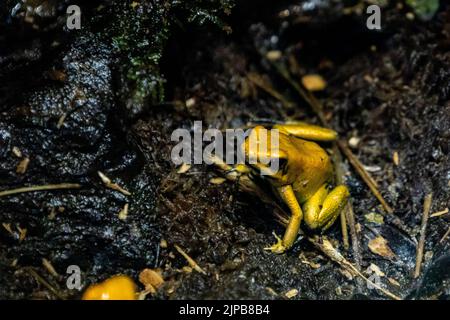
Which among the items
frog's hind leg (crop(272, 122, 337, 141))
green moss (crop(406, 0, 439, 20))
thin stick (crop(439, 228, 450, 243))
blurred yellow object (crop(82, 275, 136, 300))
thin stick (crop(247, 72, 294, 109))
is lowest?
blurred yellow object (crop(82, 275, 136, 300))

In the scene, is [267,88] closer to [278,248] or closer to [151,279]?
[278,248]

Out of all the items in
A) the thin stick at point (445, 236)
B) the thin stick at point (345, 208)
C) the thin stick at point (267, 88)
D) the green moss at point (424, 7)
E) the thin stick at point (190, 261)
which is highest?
the green moss at point (424, 7)

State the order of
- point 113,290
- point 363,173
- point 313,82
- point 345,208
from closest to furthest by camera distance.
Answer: point 113,290 < point 345,208 < point 363,173 < point 313,82

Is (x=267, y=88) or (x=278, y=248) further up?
(x=267, y=88)

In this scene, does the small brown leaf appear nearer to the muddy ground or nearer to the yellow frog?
the muddy ground

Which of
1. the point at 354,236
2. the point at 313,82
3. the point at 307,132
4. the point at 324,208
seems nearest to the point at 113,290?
the point at 324,208

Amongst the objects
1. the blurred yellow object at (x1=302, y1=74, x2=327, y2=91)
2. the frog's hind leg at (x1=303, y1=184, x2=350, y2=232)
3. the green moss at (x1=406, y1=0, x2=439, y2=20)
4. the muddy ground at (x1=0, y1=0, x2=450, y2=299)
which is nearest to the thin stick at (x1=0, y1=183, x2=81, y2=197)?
the muddy ground at (x1=0, y1=0, x2=450, y2=299)

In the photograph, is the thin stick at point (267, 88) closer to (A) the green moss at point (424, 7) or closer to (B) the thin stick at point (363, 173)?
(B) the thin stick at point (363, 173)

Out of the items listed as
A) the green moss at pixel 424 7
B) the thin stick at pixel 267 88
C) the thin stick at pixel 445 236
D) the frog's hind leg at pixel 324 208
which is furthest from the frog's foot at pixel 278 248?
the green moss at pixel 424 7
